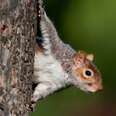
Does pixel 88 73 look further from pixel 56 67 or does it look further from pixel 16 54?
pixel 16 54

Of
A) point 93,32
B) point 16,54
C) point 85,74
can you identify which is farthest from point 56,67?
point 93,32

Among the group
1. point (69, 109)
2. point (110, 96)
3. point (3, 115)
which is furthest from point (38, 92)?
point (110, 96)

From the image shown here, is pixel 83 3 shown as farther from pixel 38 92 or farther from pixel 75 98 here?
pixel 38 92

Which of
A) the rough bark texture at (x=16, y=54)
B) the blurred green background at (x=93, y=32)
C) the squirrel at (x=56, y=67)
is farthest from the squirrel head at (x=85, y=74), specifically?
the blurred green background at (x=93, y=32)

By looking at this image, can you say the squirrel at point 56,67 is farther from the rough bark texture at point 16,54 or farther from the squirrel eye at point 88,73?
the rough bark texture at point 16,54

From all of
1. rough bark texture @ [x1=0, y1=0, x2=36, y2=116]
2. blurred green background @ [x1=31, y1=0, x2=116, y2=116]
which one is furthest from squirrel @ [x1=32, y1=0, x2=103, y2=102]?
blurred green background @ [x1=31, y1=0, x2=116, y2=116]

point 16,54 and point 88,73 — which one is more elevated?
point 16,54

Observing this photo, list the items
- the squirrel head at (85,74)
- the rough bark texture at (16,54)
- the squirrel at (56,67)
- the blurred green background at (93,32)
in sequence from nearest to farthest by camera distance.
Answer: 1. the rough bark texture at (16,54)
2. the squirrel at (56,67)
3. the squirrel head at (85,74)
4. the blurred green background at (93,32)
